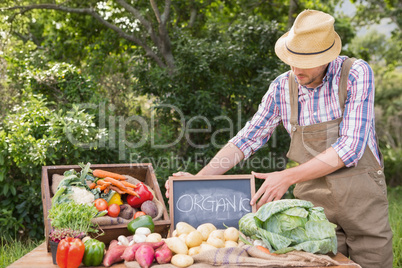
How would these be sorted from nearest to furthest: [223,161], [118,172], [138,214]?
[138,214] < [223,161] < [118,172]

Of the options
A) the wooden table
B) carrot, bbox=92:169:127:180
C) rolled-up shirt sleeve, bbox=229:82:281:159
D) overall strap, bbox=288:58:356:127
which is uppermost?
overall strap, bbox=288:58:356:127

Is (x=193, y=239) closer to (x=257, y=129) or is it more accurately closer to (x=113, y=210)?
(x=113, y=210)

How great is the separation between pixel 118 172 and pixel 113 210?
0.46 metres

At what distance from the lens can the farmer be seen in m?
2.10

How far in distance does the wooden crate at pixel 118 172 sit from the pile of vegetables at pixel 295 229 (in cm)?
58

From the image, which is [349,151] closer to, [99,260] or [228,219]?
[228,219]

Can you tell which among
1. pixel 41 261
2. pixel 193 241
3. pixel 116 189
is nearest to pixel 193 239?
pixel 193 241

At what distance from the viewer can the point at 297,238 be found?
6.02ft

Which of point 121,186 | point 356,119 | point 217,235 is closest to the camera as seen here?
point 217,235

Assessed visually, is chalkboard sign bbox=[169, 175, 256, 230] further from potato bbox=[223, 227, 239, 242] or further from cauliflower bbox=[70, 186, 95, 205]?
cauliflower bbox=[70, 186, 95, 205]

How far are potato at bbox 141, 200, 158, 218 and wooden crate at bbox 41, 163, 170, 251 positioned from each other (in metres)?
0.05

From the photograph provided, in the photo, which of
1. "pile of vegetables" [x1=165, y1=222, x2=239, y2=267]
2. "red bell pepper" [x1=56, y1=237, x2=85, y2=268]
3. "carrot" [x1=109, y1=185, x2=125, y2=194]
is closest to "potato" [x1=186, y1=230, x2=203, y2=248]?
"pile of vegetables" [x1=165, y1=222, x2=239, y2=267]

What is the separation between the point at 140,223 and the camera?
2.04 meters

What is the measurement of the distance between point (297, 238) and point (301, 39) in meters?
1.07
